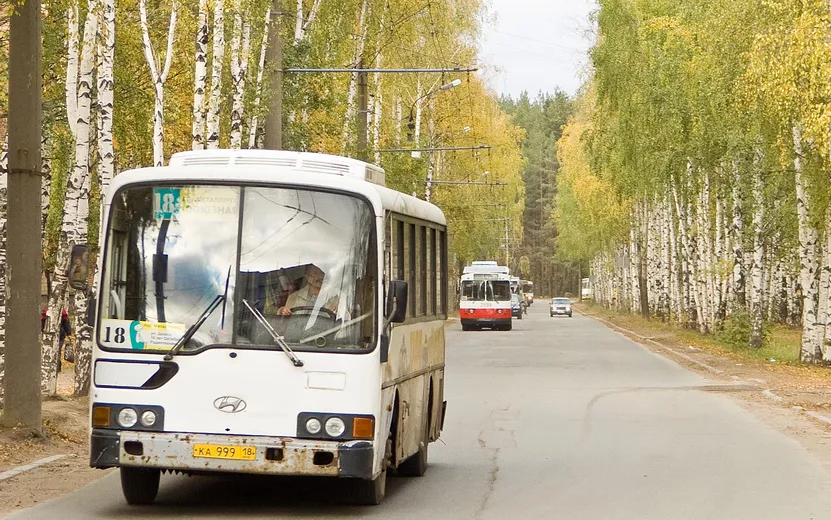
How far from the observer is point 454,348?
4512cm

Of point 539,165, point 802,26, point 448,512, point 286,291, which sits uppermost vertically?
point 539,165

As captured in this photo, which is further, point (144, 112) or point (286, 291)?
point (144, 112)

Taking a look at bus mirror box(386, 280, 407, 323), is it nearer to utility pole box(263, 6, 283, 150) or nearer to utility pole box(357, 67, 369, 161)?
utility pole box(263, 6, 283, 150)

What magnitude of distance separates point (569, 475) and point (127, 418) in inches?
188

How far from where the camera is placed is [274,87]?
26.9 meters

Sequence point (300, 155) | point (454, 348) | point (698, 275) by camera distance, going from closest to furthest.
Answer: point (300, 155), point (454, 348), point (698, 275)

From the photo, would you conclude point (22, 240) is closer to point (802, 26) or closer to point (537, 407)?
point (537, 407)

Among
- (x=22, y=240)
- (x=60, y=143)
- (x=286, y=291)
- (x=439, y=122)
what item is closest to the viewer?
(x=286, y=291)

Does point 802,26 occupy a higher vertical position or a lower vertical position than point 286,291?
higher

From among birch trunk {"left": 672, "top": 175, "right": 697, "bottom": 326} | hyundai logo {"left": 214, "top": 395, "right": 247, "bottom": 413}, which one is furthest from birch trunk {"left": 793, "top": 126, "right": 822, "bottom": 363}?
hyundai logo {"left": 214, "top": 395, "right": 247, "bottom": 413}

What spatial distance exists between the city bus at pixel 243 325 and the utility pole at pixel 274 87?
50.0ft

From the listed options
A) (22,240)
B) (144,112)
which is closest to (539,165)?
(144,112)

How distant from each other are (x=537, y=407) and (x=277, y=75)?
842 centimetres

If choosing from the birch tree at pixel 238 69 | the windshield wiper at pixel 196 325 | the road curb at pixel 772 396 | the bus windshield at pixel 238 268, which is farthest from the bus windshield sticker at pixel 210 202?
the birch tree at pixel 238 69
